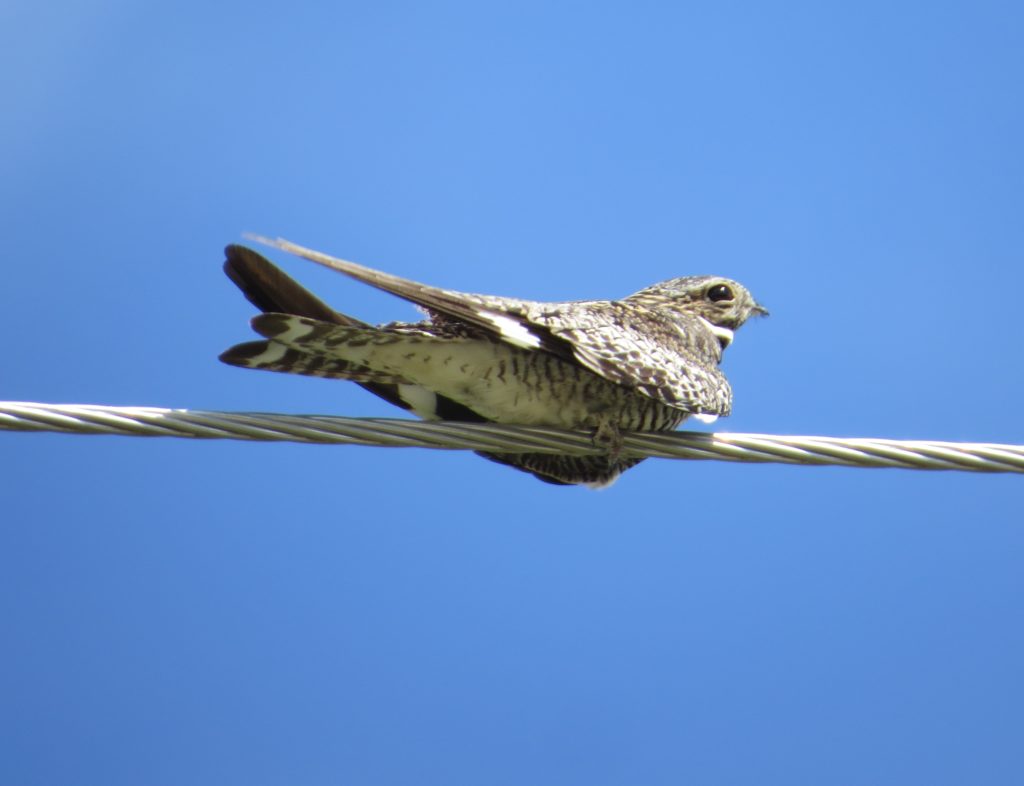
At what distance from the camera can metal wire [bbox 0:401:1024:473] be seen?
3391mm

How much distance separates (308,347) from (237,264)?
33 centimetres

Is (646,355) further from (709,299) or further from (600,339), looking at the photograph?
(709,299)

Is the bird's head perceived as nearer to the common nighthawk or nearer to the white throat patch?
the white throat patch

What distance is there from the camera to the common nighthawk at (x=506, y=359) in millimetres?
3916

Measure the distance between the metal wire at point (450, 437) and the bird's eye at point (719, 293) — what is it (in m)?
1.53

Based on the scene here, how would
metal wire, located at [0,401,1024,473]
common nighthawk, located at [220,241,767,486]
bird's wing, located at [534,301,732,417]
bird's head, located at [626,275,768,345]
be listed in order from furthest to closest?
bird's head, located at [626,275,768,345] < bird's wing, located at [534,301,732,417] < common nighthawk, located at [220,241,767,486] < metal wire, located at [0,401,1024,473]

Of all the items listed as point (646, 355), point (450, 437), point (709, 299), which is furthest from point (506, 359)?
point (709, 299)

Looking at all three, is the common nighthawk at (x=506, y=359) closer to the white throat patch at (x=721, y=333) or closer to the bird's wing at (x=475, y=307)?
the bird's wing at (x=475, y=307)

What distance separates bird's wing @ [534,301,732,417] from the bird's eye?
2.02 feet

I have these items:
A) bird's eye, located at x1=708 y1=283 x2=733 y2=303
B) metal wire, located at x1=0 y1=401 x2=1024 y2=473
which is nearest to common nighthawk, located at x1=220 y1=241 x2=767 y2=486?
metal wire, located at x1=0 y1=401 x2=1024 y2=473

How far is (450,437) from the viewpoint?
3.65 m

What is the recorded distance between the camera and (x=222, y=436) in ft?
11.4

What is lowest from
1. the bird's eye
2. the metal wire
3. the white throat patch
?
the metal wire

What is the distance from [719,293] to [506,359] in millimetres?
1489
